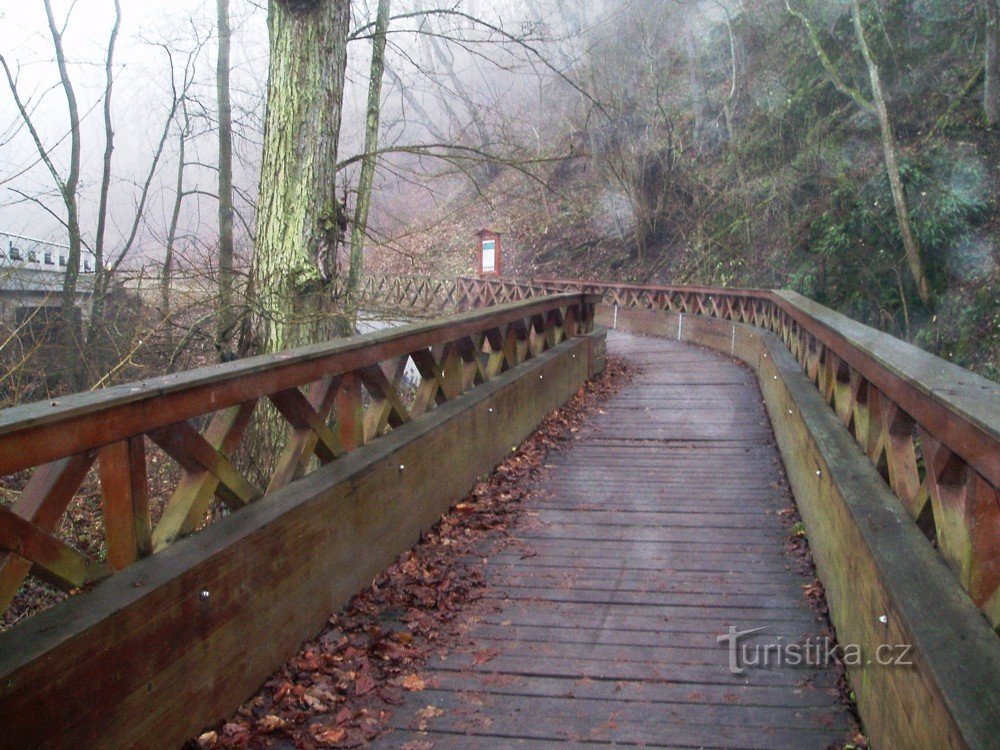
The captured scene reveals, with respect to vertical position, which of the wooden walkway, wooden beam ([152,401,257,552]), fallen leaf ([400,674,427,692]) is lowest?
fallen leaf ([400,674,427,692])

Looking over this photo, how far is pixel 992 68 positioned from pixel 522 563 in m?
19.3

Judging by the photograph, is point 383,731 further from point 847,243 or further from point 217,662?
point 847,243

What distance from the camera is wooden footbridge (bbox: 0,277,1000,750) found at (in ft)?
8.57

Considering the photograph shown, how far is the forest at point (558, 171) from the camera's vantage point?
8.12 metres

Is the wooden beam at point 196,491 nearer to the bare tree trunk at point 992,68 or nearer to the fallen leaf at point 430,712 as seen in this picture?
the fallen leaf at point 430,712

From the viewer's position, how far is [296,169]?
7.90 m

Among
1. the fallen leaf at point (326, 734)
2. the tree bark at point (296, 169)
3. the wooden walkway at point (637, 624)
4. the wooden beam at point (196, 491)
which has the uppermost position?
the tree bark at point (296, 169)

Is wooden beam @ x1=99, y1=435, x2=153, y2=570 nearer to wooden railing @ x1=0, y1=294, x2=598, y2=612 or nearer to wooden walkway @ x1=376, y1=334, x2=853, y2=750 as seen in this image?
wooden railing @ x1=0, y1=294, x2=598, y2=612

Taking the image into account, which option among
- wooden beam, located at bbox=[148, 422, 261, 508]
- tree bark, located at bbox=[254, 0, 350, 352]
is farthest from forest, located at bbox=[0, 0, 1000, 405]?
wooden beam, located at bbox=[148, 422, 261, 508]

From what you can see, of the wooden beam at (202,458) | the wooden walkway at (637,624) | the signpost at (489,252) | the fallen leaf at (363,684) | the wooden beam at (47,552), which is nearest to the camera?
the wooden beam at (47,552)

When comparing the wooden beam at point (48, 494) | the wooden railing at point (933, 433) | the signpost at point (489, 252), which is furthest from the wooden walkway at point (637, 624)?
the signpost at point (489, 252)

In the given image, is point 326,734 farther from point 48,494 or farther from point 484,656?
point 48,494

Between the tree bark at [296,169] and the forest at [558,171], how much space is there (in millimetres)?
19

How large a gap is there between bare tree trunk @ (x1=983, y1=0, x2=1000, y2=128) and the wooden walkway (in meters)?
15.7
